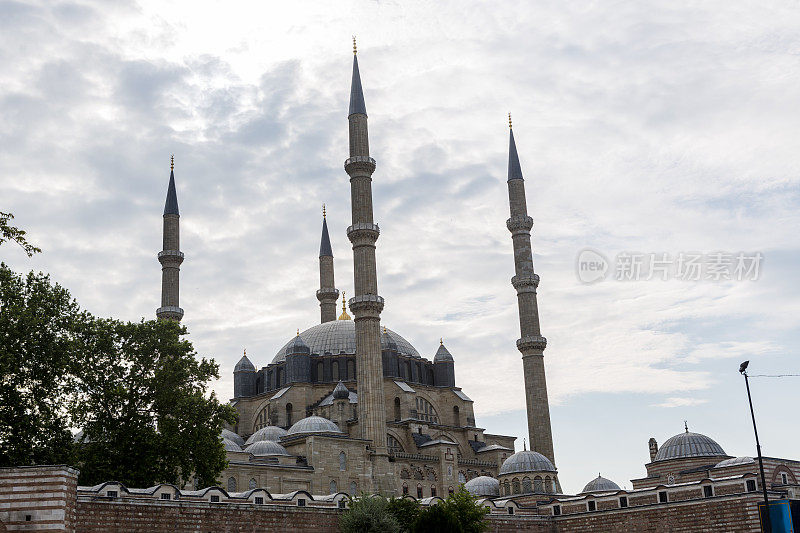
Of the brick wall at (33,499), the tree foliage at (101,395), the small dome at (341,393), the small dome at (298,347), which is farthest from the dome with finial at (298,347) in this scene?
the brick wall at (33,499)

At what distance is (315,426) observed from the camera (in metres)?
45.2

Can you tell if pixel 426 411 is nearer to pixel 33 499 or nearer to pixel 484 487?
pixel 484 487

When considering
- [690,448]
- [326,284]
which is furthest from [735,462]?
[326,284]

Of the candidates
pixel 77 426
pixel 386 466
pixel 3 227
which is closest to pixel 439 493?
pixel 386 466

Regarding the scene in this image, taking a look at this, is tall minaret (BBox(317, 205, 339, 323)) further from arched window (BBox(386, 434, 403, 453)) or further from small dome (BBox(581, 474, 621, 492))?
small dome (BBox(581, 474, 621, 492))

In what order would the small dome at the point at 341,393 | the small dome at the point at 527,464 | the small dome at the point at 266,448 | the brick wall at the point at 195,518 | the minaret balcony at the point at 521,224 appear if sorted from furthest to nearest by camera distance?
1. the minaret balcony at the point at 521,224
2. the small dome at the point at 341,393
3. the small dome at the point at 266,448
4. the small dome at the point at 527,464
5. the brick wall at the point at 195,518

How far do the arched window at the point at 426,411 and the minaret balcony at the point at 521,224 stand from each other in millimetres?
11888

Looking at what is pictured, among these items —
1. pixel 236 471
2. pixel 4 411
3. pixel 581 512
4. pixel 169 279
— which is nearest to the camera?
pixel 4 411

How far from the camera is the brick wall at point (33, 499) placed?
20109 millimetres

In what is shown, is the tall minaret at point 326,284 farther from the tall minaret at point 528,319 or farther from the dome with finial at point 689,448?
the dome with finial at point 689,448

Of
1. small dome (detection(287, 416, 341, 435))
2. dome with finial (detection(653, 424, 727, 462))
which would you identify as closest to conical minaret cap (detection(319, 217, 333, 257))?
small dome (detection(287, 416, 341, 435))

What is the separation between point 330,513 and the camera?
29.5 m

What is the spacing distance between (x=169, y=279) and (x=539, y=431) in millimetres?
21332

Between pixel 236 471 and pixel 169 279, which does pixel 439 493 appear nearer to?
pixel 236 471
